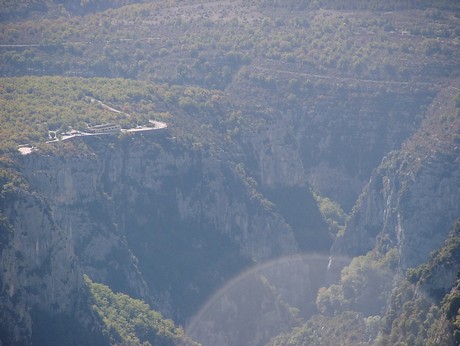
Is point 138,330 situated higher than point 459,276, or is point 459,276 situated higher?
point 459,276

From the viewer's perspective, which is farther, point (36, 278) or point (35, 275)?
point (36, 278)

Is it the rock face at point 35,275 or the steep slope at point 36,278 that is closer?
the rock face at point 35,275

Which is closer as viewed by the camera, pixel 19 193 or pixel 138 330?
pixel 19 193

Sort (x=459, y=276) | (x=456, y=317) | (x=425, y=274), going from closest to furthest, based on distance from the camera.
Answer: (x=456, y=317) → (x=459, y=276) → (x=425, y=274)

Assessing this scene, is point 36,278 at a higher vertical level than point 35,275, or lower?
lower

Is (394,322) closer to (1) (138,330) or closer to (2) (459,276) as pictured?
(2) (459,276)

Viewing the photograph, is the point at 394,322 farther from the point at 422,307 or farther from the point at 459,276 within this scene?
the point at 459,276

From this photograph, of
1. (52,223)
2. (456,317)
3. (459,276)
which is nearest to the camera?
(456,317)

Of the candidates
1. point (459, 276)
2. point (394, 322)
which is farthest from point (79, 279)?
point (459, 276)

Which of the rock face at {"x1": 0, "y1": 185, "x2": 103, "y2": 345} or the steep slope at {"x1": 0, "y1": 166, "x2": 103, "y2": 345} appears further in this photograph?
the steep slope at {"x1": 0, "y1": 166, "x2": 103, "y2": 345}
